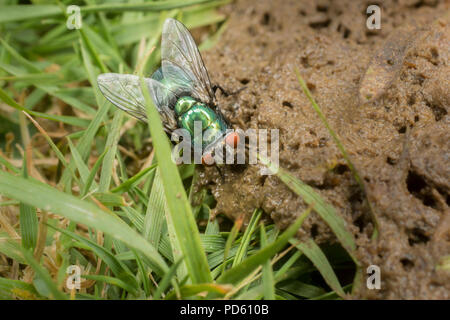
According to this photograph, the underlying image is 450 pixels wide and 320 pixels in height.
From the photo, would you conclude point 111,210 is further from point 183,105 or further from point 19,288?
point 183,105

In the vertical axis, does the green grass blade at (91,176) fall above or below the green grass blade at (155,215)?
above

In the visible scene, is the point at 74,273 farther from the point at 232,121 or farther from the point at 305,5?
the point at 305,5

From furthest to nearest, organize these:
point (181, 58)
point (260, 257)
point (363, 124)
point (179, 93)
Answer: point (181, 58), point (179, 93), point (363, 124), point (260, 257)

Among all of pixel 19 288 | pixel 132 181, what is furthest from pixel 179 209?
pixel 19 288

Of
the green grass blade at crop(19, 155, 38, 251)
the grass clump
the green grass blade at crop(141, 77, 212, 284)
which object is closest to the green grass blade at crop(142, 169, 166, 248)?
the grass clump

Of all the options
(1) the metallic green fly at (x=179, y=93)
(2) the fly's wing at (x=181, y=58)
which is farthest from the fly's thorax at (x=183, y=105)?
(2) the fly's wing at (x=181, y=58)

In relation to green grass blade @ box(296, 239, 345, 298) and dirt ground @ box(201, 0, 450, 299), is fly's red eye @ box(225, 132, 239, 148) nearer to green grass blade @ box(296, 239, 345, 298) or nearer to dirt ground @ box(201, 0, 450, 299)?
dirt ground @ box(201, 0, 450, 299)

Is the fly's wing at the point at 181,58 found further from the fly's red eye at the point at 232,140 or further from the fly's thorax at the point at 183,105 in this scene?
the fly's red eye at the point at 232,140
